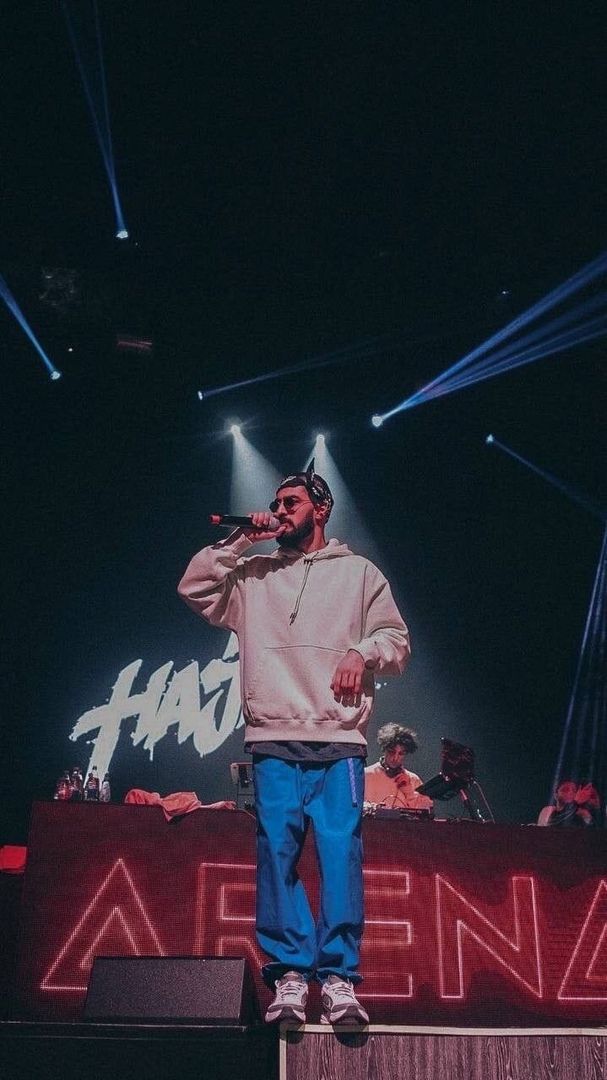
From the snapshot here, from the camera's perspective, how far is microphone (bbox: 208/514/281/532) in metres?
2.94

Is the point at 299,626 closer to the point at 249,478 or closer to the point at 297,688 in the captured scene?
the point at 297,688

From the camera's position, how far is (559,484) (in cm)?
966

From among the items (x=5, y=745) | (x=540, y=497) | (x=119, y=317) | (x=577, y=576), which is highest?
(x=119, y=317)

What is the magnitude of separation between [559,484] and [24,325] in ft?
19.6

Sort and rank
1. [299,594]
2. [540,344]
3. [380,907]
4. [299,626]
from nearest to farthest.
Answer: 1. [299,626]
2. [299,594]
3. [380,907]
4. [540,344]

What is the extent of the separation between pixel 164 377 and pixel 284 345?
4.40 ft

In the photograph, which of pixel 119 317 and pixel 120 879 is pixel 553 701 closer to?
pixel 119 317

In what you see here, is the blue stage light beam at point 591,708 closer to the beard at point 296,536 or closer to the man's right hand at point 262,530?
the beard at point 296,536

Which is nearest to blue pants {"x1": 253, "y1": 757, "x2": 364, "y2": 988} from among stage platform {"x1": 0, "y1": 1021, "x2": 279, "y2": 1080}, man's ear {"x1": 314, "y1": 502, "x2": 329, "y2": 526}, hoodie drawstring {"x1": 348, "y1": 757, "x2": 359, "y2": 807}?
hoodie drawstring {"x1": 348, "y1": 757, "x2": 359, "y2": 807}

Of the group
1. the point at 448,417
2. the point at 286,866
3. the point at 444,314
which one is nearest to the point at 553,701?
the point at 448,417

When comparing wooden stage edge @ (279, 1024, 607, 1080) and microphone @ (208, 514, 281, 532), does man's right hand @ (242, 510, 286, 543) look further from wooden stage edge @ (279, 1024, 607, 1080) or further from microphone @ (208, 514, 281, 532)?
wooden stage edge @ (279, 1024, 607, 1080)

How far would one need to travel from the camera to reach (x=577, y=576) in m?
9.58

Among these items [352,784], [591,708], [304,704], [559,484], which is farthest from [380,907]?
[559,484]

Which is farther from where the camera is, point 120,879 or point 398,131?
point 398,131
